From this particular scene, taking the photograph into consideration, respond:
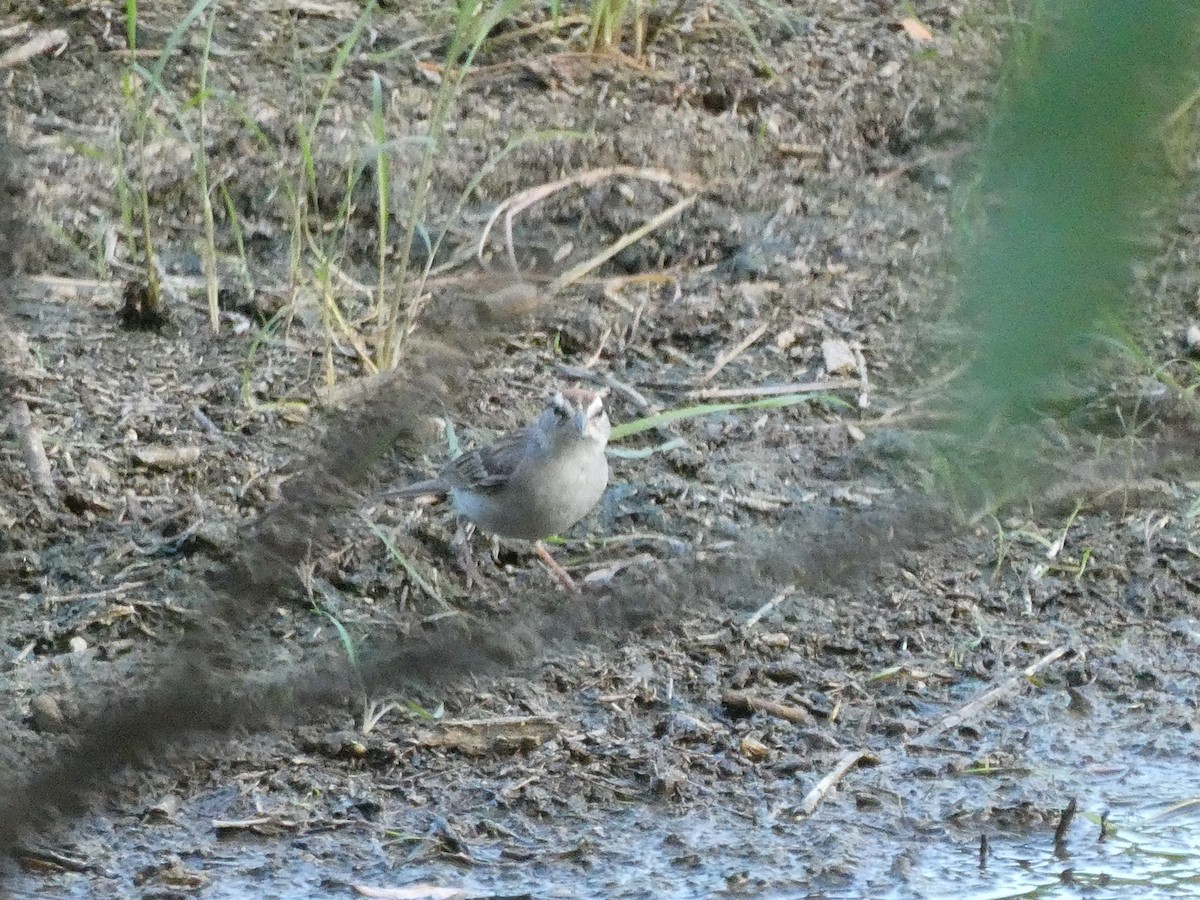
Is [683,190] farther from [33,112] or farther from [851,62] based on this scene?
[33,112]

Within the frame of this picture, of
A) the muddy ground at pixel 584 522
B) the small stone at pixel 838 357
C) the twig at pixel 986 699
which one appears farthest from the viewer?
the small stone at pixel 838 357

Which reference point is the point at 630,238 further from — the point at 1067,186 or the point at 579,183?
the point at 1067,186

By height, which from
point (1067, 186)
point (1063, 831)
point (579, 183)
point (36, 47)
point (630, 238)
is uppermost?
point (1067, 186)

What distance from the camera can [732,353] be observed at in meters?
6.02

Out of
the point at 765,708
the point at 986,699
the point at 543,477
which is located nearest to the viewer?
the point at 765,708

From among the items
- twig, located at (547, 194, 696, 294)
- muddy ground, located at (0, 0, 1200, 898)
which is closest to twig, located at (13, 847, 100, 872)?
muddy ground, located at (0, 0, 1200, 898)

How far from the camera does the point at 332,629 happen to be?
4625mm

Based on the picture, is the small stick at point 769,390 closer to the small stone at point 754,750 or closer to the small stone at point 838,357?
the small stone at point 838,357

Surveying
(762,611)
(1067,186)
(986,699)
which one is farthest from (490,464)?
(1067,186)

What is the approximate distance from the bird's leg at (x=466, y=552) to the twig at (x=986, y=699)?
4.36 feet

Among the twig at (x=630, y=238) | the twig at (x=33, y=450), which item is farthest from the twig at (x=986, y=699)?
the twig at (x=33, y=450)

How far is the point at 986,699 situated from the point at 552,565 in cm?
128

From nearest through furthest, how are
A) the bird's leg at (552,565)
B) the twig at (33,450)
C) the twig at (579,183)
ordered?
1. the bird's leg at (552,565)
2. the twig at (33,450)
3. the twig at (579,183)

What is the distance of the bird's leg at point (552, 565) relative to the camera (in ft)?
16.0
